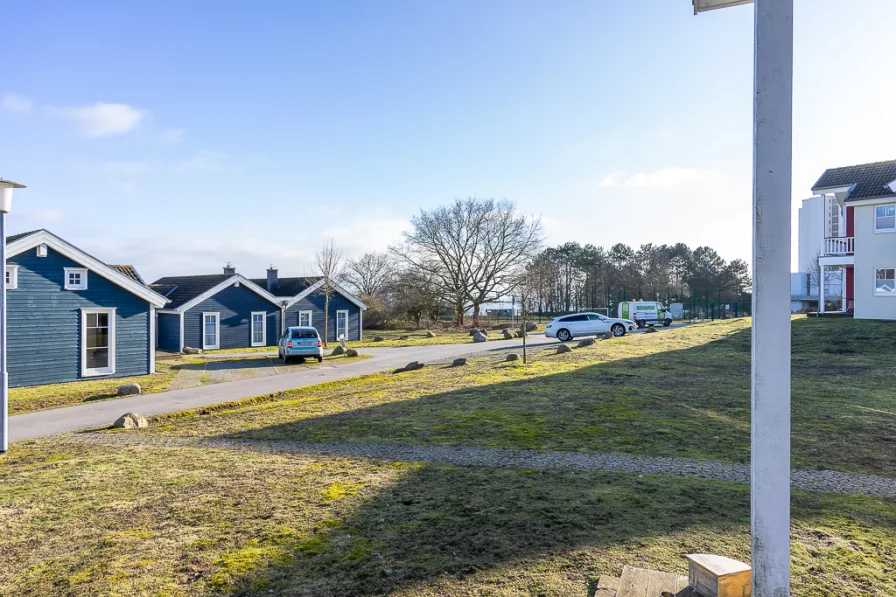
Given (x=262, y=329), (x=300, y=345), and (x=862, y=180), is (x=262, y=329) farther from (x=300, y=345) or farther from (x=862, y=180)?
(x=862, y=180)

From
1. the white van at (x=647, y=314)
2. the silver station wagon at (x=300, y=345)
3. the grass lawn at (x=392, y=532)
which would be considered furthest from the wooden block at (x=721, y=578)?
the white van at (x=647, y=314)

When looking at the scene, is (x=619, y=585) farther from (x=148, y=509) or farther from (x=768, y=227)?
(x=148, y=509)

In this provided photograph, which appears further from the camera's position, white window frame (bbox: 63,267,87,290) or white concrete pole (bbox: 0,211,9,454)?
white window frame (bbox: 63,267,87,290)

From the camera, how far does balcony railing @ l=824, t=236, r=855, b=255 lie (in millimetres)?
26500

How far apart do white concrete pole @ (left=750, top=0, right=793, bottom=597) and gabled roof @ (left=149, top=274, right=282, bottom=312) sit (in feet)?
105

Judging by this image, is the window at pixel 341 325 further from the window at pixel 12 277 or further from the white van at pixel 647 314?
the window at pixel 12 277

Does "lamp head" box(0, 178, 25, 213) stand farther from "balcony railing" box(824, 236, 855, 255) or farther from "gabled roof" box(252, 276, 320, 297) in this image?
"balcony railing" box(824, 236, 855, 255)

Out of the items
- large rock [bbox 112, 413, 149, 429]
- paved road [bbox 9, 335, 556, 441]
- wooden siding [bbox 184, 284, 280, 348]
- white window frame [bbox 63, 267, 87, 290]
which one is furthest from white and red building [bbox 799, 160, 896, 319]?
wooden siding [bbox 184, 284, 280, 348]

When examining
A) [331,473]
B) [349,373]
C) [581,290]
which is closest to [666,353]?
[349,373]

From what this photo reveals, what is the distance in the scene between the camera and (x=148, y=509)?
5164mm

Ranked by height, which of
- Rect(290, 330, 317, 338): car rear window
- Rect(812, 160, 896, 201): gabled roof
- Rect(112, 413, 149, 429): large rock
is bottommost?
Rect(112, 413, 149, 429): large rock

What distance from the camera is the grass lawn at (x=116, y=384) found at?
14.0 metres

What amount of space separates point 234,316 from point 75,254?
14.9m

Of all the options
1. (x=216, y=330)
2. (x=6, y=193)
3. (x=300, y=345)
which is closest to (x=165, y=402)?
(x=6, y=193)
